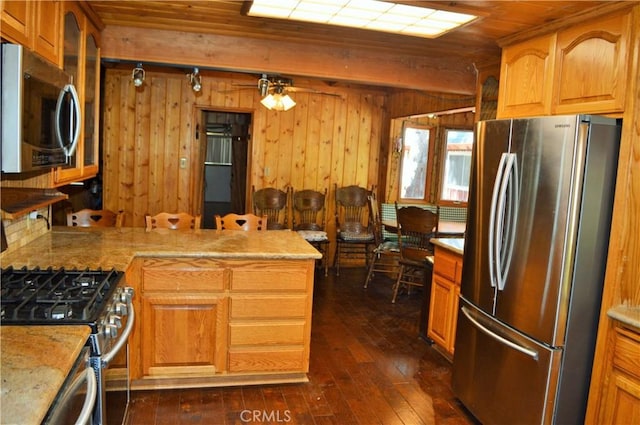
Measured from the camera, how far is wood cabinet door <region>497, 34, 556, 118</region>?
2.59m

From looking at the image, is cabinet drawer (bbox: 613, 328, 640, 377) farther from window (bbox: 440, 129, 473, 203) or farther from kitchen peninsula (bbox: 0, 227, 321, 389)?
window (bbox: 440, 129, 473, 203)

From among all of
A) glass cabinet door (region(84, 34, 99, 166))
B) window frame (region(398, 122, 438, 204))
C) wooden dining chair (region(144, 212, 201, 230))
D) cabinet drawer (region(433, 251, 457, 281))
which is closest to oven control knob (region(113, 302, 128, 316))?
glass cabinet door (region(84, 34, 99, 166))

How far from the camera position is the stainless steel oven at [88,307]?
1646 millimetres

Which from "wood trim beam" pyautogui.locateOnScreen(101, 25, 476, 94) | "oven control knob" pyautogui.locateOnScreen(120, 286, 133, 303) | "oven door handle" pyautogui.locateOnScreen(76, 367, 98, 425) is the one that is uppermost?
"wood trim beam" pyautogui.locateOnScreen(101, 25, 476, 94)

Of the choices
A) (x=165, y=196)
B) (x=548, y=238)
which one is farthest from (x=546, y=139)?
(x=165, y=196)

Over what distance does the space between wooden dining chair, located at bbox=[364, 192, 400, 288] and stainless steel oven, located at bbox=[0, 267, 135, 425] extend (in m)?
3.42

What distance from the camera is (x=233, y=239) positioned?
127 inches

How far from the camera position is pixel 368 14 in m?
2.56

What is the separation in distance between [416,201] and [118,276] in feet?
15.7

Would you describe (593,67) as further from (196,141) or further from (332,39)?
(196,141)

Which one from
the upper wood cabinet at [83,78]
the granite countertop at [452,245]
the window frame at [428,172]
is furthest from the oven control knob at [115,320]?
the window frame at [428,172]

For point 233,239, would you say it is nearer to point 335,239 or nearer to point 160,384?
point 160,384

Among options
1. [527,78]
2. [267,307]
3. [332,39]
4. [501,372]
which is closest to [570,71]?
[527,78]

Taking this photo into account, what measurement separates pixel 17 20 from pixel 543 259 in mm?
2239
